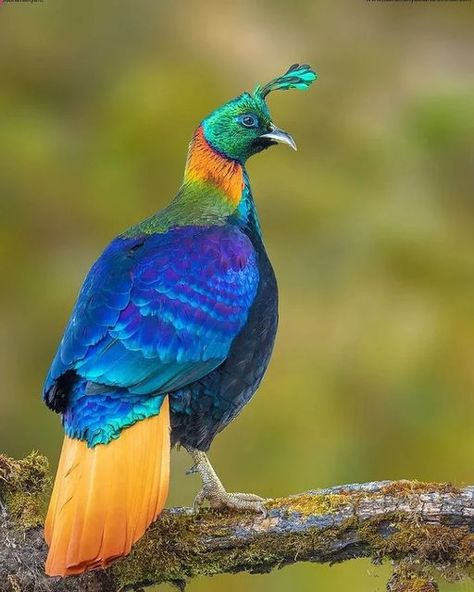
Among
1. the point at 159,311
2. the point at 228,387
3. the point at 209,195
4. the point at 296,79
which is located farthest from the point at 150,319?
the point at 296,79

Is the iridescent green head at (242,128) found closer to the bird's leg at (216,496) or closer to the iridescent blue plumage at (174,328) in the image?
the iridescent blue plumage at (174,328)

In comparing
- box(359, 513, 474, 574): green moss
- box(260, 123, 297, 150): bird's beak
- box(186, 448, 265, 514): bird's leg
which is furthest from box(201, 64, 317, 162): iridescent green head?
box(359, 513, 474, 574): green moss

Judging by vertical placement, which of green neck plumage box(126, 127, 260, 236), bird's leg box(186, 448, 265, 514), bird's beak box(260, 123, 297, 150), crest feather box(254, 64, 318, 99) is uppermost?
crest feather box(254, 64, 318, 99)

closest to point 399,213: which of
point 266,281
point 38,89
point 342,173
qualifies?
point 342,173

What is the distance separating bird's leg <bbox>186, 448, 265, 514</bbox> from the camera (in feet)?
15.2

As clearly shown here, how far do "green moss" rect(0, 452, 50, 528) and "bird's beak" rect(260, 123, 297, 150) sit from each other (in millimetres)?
1751

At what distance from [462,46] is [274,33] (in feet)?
6.96

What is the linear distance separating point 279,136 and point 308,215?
18.5 feet

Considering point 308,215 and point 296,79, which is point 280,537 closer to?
point 296,79

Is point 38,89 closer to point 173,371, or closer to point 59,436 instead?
point 59,436

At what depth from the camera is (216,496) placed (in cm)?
482

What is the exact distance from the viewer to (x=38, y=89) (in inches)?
484

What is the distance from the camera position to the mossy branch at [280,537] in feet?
14.3

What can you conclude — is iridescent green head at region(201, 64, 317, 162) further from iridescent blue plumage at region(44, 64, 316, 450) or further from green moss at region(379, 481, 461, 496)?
green moss at region(379, 481, 461, 496)
